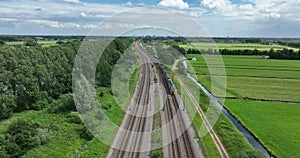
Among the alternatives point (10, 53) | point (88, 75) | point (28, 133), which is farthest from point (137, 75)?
point (28, 133)

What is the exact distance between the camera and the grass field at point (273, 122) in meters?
30.1

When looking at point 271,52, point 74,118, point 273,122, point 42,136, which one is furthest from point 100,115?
point 271,52

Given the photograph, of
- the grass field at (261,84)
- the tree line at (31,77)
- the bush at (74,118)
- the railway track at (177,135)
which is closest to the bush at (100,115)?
the bush at (74,118)


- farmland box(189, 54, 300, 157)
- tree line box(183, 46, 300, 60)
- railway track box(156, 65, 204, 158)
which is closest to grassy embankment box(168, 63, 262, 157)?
railway track box(156, 65, 204, 158)

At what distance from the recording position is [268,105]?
47469mm

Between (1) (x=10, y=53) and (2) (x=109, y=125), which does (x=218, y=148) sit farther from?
(1) (x=10, y=53)

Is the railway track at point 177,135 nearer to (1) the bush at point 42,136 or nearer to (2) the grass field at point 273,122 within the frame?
(2) the grass field at point 273,122

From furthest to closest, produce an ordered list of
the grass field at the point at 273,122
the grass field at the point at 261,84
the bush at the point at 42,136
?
the grass field at the point at 261,84, the grass field at the point at 273,122, the bush at the point at 42,136

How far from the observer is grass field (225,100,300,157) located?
30.1m

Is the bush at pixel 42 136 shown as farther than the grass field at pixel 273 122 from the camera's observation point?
No

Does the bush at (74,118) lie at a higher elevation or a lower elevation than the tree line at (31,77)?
lower

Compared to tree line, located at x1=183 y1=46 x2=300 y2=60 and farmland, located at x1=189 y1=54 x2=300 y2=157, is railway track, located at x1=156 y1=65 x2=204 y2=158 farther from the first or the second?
tree line, located at x1=183 y1=46 x2=300 y2=60

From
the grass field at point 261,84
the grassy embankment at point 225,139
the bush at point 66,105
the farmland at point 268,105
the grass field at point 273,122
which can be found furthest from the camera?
the grass field at point 261,84

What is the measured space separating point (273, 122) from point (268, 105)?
1000 cm
